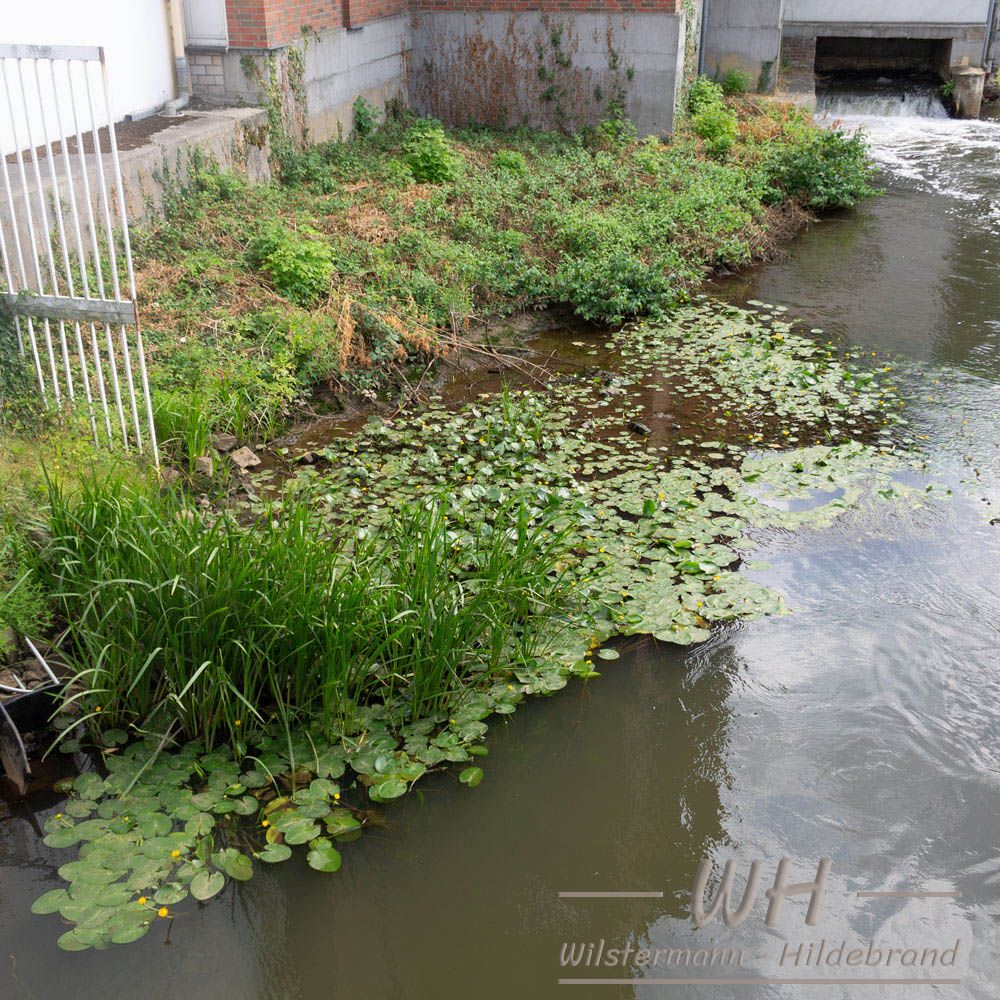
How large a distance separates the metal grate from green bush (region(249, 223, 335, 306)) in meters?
1.08

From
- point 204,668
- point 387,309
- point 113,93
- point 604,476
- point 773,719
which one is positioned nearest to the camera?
point 204,668

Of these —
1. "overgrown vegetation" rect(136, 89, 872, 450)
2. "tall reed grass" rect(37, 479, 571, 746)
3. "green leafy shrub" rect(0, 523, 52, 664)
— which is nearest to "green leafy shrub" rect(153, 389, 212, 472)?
"overgrown vegetation" rect(136, 89, 872, 450)

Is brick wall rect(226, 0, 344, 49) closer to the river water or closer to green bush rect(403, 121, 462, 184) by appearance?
green bush rect(403, 121, 462, 184)

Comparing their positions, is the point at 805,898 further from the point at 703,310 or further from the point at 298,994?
the point at 703,310

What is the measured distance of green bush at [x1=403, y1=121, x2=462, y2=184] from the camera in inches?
413

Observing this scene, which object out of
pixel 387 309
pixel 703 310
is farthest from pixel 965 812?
pixel 703 310

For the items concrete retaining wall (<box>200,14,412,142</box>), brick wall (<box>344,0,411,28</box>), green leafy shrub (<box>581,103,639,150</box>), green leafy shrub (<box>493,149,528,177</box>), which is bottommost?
green leafy shrub (<box>493,149,528,177</box>)

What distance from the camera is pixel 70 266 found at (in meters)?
6.31

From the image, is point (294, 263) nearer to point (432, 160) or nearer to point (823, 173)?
point (432, 160)

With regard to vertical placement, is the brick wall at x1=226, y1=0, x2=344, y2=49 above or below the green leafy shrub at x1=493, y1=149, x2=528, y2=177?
above

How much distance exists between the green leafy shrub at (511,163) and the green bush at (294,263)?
12.4ft

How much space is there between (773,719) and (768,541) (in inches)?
56.2

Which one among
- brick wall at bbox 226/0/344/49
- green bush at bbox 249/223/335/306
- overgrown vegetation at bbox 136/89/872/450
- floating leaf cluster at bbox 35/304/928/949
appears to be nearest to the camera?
floating leaf cluster at bbox 35/304/928/949

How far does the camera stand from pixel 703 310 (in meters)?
Result: 9.02
